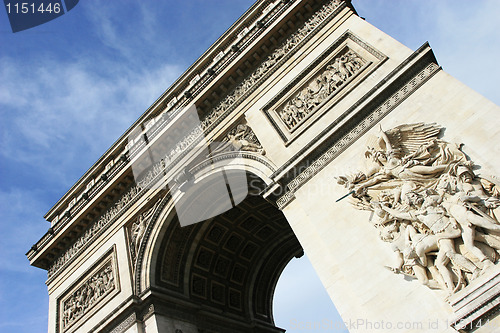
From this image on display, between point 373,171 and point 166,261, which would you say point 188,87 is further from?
point 373,171

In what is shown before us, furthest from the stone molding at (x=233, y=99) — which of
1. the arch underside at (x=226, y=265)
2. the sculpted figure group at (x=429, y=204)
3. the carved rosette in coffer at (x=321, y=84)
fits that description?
the sculpted figure group at (x=429, y=204)

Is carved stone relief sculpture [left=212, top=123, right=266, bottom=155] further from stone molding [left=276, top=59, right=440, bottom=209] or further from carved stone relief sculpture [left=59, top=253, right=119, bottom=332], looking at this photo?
carved stone relief sculpture [left=59, top=253, right=119, bottom=332]

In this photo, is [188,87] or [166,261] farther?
[188,87]

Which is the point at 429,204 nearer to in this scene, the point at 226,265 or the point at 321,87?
the point at 321,87

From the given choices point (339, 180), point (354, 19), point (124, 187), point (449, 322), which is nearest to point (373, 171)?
point (339, 180)

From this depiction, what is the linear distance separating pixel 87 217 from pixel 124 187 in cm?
185

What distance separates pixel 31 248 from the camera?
594 inches

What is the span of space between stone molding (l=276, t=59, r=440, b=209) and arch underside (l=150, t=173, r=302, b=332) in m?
2.20

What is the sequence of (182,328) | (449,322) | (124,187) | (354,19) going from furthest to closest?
(124,187) → (182,328) → (354,19) → (449,322)

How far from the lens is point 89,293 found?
490 inches

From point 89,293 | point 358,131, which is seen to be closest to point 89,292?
point 89,293

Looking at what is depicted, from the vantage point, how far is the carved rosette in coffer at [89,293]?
39.1 ft

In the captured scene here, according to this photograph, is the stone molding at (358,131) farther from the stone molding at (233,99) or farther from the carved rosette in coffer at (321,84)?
the stone molding at (233,99)

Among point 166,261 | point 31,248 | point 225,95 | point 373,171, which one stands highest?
point 31,248
